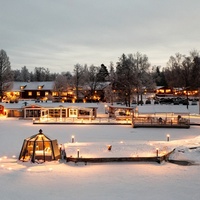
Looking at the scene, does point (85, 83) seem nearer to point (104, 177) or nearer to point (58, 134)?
point (58, 134)

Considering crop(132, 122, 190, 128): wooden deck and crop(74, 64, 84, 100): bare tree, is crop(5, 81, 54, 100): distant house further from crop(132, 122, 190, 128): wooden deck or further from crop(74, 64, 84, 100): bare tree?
crop(132, 122, 190, 128): wooden deck

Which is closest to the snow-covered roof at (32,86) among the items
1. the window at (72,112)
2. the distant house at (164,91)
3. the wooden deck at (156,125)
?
the distant house at (164,91)

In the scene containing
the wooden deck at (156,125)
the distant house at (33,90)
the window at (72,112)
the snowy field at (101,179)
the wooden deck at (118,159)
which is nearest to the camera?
the snowy field at (101,179)

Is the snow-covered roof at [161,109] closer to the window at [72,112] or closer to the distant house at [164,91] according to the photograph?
the window at [72,112]

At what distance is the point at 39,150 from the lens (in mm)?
18234

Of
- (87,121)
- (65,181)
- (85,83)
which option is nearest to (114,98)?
(85,83)

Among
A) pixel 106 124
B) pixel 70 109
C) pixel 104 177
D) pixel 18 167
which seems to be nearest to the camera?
pixel 104 177

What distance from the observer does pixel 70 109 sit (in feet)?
143

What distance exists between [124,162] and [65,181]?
4400 mm

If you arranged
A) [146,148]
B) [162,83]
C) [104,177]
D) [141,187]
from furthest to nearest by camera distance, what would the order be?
[162,83]
[146,148]
[104,177]
[141,187]

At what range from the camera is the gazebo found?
1766 cm

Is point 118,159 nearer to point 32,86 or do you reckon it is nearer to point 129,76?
point 129,76

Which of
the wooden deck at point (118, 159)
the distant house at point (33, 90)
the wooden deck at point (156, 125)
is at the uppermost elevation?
the distant house at point (33, 90)

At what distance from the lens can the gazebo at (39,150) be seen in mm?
17656
